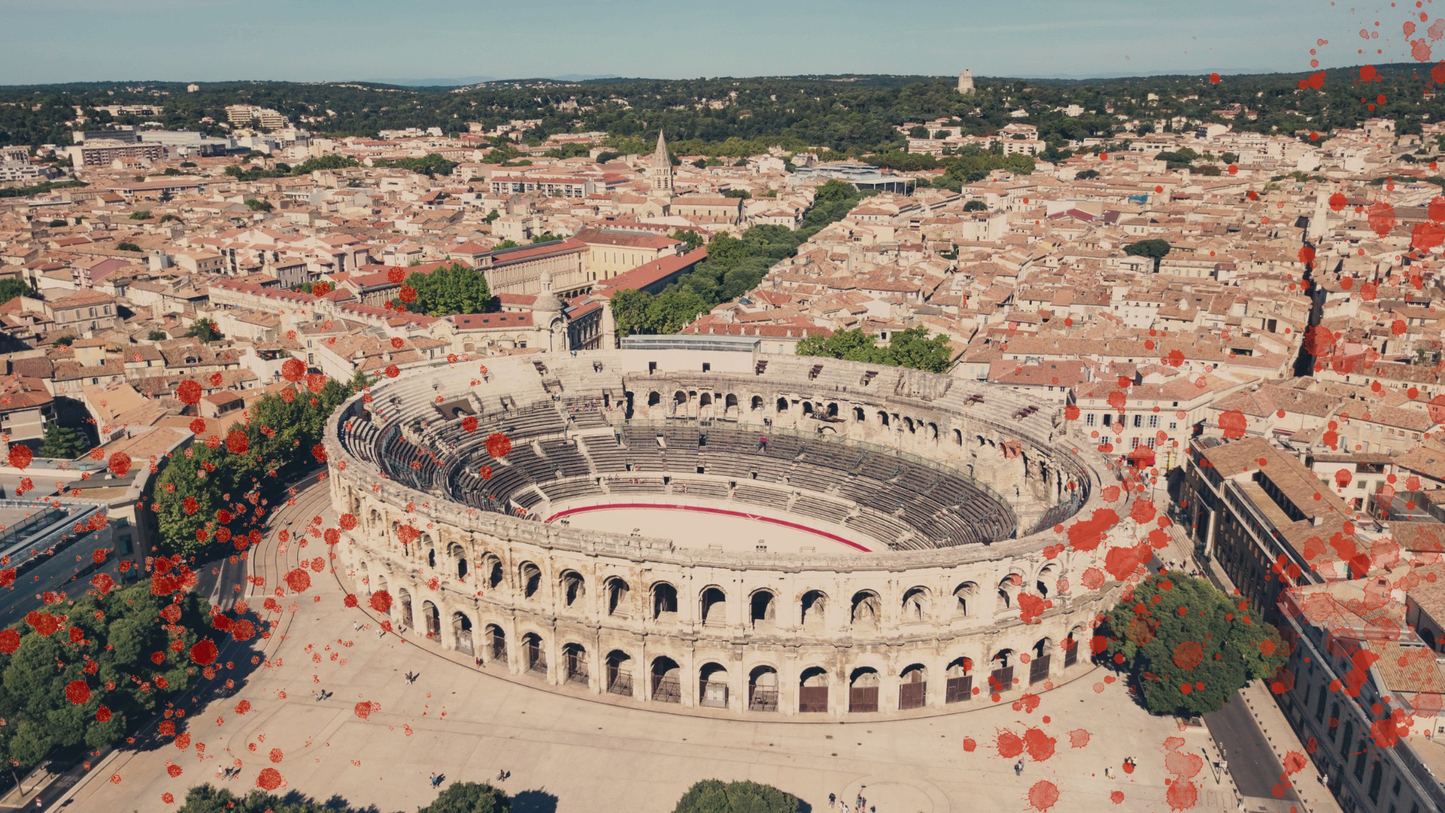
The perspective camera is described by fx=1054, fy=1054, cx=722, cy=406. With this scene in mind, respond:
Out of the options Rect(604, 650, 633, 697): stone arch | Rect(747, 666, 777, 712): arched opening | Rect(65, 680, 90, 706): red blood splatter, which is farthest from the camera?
Rect(604, 650, 633, 697): stone arch

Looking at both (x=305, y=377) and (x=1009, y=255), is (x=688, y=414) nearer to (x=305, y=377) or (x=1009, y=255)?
(x=305, y=377)

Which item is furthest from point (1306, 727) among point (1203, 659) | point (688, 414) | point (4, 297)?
point (4, 297)

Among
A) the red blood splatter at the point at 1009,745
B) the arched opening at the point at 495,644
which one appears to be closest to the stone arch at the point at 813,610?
the red blood splatter at the point at 1009,745

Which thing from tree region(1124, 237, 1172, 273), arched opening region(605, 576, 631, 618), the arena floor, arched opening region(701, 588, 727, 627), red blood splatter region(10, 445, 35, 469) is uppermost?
tree region(1124, 237, 1172, 273)

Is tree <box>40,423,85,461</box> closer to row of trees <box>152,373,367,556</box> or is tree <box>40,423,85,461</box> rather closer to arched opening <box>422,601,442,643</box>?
row of trees <box>152,373,367,556</box>

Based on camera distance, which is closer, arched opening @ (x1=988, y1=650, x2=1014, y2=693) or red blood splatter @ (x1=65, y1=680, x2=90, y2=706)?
red blood splatter @ (x1=65, y1=680, x2=90, y2=706)

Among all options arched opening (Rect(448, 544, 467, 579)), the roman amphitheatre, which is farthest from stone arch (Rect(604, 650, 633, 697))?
arched opening (Rect(448, 544, 467, 579))

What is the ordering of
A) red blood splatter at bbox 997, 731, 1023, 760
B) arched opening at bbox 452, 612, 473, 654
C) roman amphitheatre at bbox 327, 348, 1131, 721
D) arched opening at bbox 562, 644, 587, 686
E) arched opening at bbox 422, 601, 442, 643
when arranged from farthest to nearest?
arched opening at bbox 422, 601, 442, 643 < arched opening at bbox 452, 612, 473, 654 < arched opening at bbox 562, 644, 587, 686 < roman amphitheatre at bbox 327, 348, 1131, 721 < red blood splatter at bbox 997, 731, 1023, 760
